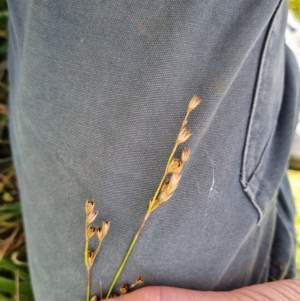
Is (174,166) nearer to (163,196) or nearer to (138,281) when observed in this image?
(163,196)

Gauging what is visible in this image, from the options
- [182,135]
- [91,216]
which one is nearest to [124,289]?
[91,216]

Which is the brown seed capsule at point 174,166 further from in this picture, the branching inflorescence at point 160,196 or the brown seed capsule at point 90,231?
the brown seed capsule at point 90,231

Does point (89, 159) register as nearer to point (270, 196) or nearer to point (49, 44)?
point (49, 44)

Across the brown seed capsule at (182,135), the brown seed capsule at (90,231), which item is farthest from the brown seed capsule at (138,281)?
the brown seed capsule at (182,135)

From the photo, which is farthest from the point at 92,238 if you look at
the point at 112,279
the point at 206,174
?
the point at 206,174

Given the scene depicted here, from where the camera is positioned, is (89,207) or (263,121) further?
(263,121)
